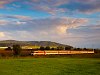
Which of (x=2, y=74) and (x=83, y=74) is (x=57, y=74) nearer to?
(x=83, y=74)

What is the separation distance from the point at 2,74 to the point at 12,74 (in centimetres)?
83

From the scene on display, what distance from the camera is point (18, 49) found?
67.4 meters

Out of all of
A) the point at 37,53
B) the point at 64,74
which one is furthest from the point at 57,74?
the point at 37,53

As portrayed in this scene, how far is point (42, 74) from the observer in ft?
69.8

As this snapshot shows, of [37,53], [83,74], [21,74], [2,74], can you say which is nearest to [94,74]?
[83,74]

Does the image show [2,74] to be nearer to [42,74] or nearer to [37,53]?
[42,74]

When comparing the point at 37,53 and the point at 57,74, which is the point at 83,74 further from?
the point at 37,53

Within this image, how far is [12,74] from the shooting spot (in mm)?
21156

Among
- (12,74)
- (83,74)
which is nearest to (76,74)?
(83,74)

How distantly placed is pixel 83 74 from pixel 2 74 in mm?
6578

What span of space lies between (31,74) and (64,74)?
8.76 ft

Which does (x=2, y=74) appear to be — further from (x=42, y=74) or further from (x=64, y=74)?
(x=64, y=74)

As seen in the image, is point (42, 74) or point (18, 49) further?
point (18, 49)

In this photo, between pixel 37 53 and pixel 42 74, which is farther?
pixel 37 53
